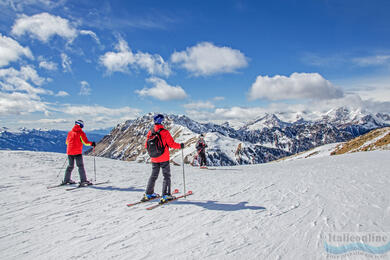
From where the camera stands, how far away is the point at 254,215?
259 inches

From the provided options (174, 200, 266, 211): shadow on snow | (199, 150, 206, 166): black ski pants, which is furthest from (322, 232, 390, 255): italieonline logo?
(199, 150, 206, 166): black ski pants

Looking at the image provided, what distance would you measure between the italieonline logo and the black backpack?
18.5 feet

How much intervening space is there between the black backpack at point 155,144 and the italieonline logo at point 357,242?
18.5 ft

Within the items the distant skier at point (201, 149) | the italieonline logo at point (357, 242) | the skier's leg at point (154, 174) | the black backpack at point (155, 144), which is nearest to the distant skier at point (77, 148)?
the skier's leg at point (154, 174)

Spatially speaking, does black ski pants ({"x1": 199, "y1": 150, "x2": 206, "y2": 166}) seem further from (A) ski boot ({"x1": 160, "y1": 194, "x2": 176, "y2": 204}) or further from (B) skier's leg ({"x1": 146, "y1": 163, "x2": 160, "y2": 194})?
(A) ski boot ({"x1": 160, "y1": 194, "x2": 176, "y2": 204})

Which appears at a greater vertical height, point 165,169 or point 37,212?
point 165,169

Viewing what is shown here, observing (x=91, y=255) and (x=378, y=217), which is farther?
(x=378, y=217)

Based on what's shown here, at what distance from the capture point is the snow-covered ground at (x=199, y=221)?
4844 mm

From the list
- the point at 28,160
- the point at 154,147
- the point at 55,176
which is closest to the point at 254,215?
the point at 154,147

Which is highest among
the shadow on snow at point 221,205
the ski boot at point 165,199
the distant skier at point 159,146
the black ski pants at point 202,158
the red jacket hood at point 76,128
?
the red jacket hood at point 76,128

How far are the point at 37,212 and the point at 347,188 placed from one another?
12333 mm

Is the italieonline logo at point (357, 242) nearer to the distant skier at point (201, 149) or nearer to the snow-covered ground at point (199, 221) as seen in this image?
the snow-covered ground at point (199, 221)

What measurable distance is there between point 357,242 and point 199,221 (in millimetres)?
3861

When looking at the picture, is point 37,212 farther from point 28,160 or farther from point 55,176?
point 28,160
